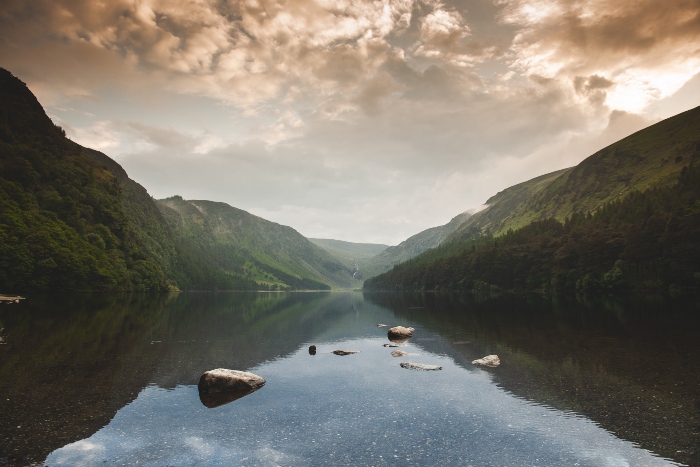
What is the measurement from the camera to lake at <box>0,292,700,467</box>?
1425cm

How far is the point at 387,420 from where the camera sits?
59.3 ft

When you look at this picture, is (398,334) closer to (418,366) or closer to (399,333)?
(399,333)

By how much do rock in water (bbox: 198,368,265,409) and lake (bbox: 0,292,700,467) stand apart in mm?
708

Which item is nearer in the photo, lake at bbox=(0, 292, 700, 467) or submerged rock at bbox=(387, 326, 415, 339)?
lake at bbox=(0, 292, 700, 467)

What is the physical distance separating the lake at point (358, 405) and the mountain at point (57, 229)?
98873 mm

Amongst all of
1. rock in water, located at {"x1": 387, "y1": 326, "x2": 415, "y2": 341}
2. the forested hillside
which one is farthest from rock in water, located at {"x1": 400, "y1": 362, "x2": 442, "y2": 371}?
the forested hillside

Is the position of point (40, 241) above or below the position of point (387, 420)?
above

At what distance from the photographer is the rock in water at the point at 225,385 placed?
2239 cm

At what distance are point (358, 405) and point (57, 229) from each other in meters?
162

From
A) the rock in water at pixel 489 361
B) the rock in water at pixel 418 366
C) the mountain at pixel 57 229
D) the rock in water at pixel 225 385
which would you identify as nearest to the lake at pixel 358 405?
the rock in water at pixel 489 361

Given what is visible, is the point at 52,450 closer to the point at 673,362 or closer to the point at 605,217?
the point at 673,362

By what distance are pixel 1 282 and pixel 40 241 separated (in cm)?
1651

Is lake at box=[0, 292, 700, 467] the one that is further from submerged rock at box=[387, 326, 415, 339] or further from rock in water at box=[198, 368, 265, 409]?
submerged rock at box=[387, 326, 415, 339]

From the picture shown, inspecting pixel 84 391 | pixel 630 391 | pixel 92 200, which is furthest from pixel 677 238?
pixel 92 200
